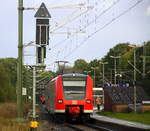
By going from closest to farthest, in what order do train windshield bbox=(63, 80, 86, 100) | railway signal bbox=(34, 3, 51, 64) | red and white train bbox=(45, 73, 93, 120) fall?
railway signal bbox=(34, 3, 51, 64), red and white train bbox=(45, 73, 93, 120), train windshield bbox=(63, 80, 86, 100)

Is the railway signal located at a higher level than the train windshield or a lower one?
higher

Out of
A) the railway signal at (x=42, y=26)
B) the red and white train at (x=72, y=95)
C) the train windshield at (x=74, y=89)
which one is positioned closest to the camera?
the railway signal at (x=42, y=26)

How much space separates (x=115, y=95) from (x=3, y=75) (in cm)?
1582

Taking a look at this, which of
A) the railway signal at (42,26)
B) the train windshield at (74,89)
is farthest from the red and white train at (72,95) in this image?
the railway signal at (42,26)

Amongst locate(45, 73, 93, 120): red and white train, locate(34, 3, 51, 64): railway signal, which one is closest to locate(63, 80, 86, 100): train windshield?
locate(45, 73, 93, 120): red and white train

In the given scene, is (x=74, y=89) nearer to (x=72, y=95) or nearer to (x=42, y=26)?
(x=72, y=95)

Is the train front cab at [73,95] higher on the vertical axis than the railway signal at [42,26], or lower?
lower

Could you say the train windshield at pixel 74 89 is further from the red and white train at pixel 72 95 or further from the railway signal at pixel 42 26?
the railway signal at pixel 42 26

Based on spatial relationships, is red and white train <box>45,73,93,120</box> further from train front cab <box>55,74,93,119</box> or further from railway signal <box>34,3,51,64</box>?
railway signal <box>34,3,51,64</box>

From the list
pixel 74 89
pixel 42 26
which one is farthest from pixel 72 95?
pixel 42 26

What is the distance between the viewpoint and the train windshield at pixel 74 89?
27906mm

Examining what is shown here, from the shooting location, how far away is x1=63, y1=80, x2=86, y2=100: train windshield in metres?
27.9

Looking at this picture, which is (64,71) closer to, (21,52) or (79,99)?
(79,99)

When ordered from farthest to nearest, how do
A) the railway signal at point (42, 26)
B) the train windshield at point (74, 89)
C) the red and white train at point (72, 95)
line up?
1. the train windshield at point (74, 89)
2. the red and white train at point (72, 95)
3. the railway signal at point (42, 26)
